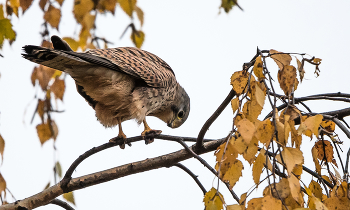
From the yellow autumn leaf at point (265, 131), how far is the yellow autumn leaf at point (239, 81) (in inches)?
7.6

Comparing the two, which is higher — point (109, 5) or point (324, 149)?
point (109, 5)

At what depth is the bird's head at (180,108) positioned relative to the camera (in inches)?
160

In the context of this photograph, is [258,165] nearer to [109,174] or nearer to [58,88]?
[109,174]

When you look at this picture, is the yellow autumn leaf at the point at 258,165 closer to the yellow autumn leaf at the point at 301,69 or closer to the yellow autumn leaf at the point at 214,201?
the yellow autumn leaf at the point at 214,201

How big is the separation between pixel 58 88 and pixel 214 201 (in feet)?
6.19

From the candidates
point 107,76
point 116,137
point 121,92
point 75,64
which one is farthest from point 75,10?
point 116,137

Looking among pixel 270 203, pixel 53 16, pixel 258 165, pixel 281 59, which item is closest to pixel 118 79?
pixel 53 16

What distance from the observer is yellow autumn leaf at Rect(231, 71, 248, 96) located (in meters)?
1.44

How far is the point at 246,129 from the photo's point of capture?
125 cm

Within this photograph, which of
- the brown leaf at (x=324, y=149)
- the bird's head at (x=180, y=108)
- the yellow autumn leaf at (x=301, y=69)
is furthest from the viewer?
the bird's head at (x=180, y=108)

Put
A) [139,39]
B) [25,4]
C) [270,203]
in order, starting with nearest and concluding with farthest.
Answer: [270,203] < [25,4] < [139,39]

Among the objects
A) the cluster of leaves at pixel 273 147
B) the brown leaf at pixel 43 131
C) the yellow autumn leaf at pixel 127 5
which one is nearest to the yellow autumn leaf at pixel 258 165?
the cluster of leaves at pixel 273 147

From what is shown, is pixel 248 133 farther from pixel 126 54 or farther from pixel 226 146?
pixel 126 54

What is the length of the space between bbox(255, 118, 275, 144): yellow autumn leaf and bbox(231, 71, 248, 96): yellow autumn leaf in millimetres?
194
